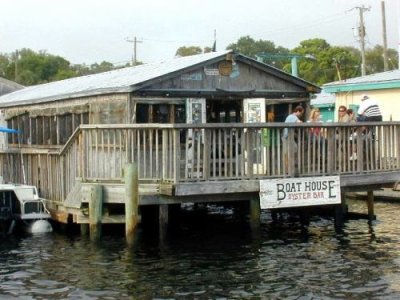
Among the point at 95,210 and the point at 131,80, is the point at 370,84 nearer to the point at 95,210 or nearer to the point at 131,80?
the point at 131,80

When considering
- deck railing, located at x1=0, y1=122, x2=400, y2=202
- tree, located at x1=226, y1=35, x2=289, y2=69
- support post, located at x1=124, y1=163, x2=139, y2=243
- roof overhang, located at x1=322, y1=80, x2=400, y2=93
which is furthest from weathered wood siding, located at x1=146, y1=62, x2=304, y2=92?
tree, located at x1=226, y1=35, x2=289, y2=69

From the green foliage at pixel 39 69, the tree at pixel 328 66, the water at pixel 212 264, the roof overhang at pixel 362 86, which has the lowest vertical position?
the water at pixel 212 264

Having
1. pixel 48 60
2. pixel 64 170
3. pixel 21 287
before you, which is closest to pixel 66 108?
pixel 64 170

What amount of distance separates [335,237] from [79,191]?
6.15 m

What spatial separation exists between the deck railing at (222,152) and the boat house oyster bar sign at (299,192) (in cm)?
21

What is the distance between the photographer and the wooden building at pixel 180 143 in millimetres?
15258

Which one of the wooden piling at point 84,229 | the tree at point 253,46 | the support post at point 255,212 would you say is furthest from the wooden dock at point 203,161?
the tree at point 253,46

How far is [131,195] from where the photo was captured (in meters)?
15.1

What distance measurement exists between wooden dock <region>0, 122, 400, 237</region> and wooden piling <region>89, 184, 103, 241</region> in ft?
0.21

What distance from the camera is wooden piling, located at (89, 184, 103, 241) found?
15852mm

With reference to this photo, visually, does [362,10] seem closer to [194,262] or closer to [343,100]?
[343,100]

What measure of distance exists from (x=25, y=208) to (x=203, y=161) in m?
5.09

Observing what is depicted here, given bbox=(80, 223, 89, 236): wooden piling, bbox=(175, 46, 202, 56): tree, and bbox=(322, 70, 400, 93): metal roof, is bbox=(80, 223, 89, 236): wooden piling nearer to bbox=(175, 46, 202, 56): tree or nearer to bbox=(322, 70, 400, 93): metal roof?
bbox=(322, 70, 400, 93): metal roof

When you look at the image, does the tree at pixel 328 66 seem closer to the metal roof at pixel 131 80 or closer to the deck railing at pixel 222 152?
the metal roof at pixel 131 80
